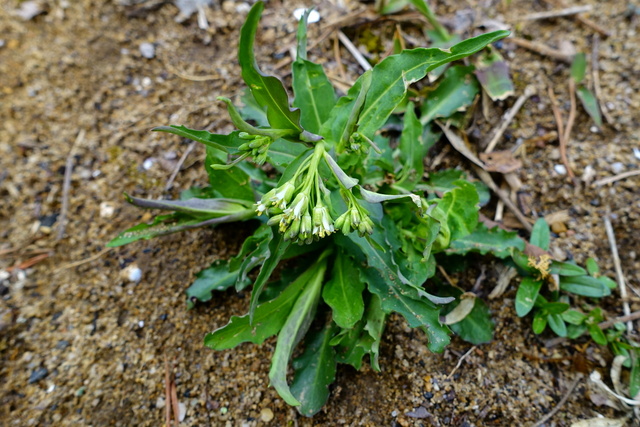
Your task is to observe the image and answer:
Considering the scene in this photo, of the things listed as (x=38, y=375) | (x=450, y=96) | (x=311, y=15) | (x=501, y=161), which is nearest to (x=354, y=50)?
(x=311, y=15)

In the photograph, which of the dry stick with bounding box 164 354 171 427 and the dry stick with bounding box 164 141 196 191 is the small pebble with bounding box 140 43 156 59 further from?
the dry stick with bounding box 164 354 171 427

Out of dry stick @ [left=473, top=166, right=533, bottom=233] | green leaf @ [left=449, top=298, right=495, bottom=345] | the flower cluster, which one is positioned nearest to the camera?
the flower cluster

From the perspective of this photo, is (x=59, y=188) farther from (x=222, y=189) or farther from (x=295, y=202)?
(x=295, y=202)

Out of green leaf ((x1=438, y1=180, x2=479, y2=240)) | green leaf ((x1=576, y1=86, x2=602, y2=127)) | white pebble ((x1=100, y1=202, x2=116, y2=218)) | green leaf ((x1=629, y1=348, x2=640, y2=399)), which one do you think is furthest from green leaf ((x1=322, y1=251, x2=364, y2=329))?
green leaf ((x1=576, y1=86, x2=602, y2=127))

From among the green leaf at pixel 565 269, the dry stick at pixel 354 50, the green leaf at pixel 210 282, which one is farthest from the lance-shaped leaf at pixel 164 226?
the green leaf at pixel 565 269

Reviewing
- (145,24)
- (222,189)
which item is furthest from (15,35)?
(222,189)

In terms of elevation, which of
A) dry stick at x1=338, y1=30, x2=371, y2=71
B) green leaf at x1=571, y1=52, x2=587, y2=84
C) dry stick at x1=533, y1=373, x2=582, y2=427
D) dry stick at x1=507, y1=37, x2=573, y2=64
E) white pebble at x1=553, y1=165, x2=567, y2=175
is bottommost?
dry stick at x1=533, y1=373, x2=582, y2=427

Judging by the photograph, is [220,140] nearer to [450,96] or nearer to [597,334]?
[450,96]
